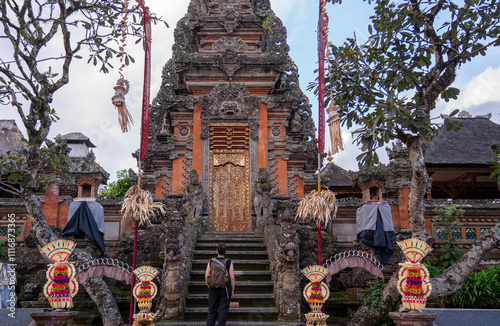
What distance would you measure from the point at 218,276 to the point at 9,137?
1612cm

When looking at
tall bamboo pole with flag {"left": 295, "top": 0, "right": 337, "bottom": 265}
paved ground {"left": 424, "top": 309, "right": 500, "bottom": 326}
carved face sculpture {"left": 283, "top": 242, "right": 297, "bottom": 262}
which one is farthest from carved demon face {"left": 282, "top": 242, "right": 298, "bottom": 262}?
paved ground {"left": 424, "top": 309, "right": 500, "bottom": 326}

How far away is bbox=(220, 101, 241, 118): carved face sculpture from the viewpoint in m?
12.6

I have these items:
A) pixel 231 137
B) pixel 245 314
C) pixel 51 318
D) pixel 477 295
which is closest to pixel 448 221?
pixel 477 295

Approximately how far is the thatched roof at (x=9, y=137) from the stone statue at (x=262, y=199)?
1092cm

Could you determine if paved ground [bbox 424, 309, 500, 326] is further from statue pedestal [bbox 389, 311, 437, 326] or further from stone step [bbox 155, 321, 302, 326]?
stone step [bbox 155, 321, 302, 326]

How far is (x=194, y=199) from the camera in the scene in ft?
36.3

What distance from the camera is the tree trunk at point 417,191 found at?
696 cm

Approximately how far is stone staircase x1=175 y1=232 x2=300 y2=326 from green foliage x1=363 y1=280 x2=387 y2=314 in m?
1.66

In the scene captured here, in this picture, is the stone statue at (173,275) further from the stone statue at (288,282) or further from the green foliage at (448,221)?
the green foliage at (448,221)

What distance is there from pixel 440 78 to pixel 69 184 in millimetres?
9243

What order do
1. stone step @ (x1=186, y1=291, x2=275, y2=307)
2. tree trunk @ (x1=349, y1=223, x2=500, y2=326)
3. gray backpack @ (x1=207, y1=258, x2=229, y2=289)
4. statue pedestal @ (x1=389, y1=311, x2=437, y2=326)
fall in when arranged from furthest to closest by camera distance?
stone step @ (x1=186, y1=291, x2=275, y2=307) < tree trunk @ (x1=349, y1=223, x2=500, y2=326) < gray backpack @ (x1=207, y1=258, x2=229, y2=289) < statue pedestal @ (x1=389, y1=311, x2=437, y2=326)

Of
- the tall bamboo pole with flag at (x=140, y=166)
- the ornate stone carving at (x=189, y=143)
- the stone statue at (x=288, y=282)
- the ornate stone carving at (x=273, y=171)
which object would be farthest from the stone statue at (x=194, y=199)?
the stone statue at (x=288, y=282)

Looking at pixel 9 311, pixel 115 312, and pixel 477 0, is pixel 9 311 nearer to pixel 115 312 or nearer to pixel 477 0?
pixel 115 312

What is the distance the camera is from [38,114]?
24.9 ft
